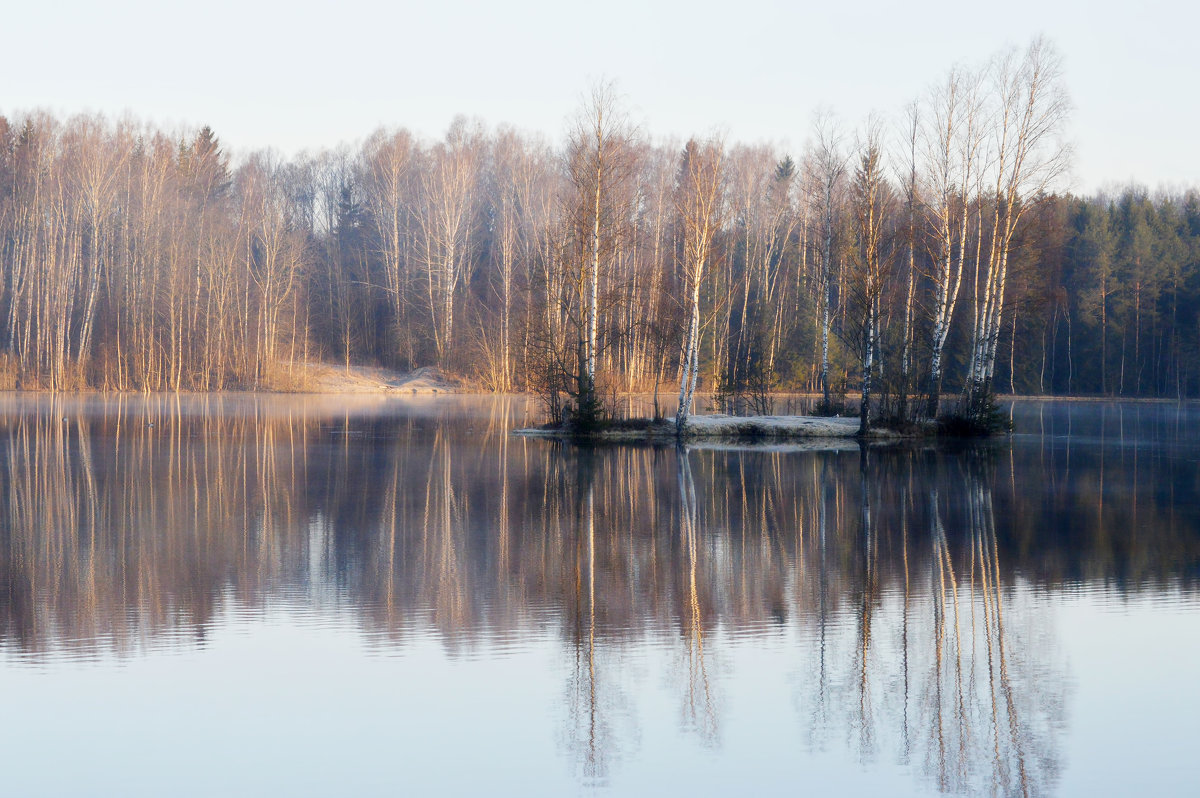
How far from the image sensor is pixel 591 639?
7.56 meters

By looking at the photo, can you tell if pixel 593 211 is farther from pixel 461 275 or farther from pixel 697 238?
pixel 461 275

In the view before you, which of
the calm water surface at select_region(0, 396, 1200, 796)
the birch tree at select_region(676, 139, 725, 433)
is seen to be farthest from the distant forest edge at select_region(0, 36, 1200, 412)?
the calm water surface at select_region(0, 396, 1200, 796)

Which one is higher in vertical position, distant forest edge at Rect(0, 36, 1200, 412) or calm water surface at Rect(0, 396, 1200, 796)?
distant forest edge at Rect(0, 36, 1200, 412)

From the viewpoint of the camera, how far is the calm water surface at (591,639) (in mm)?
5402

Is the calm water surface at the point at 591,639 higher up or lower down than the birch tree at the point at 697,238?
lower down

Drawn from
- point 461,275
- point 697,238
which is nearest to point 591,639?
point 697,238

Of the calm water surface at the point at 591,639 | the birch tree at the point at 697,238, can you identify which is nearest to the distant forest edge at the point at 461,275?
the birch tree at the point at 697,238

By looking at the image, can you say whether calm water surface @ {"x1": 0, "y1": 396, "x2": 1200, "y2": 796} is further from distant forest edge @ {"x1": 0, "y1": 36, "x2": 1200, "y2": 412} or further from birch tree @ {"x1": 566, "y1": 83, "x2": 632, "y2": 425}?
distant forest edge @ {"x1": 0, "y1": 36, "x2": 1200, "y2": 412}

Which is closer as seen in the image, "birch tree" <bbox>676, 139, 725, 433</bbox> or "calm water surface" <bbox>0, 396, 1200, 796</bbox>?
"calm water surface" <bbox>0, 396, 1200, 796</bbox>

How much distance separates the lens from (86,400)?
4222cm

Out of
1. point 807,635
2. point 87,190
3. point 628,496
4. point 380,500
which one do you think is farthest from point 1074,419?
point 87,190

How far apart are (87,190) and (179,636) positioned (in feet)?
156

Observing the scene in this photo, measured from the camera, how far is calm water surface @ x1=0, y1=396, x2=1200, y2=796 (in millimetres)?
5402

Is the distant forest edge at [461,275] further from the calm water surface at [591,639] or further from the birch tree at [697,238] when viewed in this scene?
the calm water surface at [591,639]
